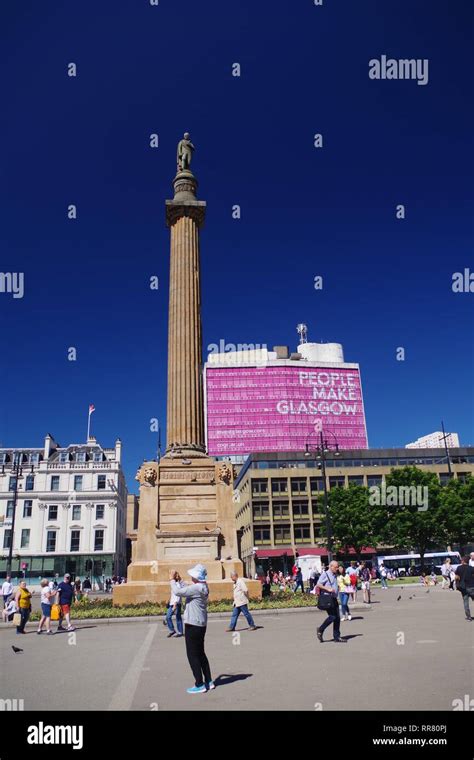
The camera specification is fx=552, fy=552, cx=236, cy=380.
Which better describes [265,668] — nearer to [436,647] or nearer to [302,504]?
[436,647]

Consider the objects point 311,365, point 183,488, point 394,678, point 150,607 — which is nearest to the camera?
point 394,678

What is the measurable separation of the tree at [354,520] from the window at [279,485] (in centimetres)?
1755

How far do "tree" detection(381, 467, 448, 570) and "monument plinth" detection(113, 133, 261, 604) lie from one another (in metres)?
35.7

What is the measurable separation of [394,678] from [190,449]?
633 inches

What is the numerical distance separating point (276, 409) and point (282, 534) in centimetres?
Answer: 3861

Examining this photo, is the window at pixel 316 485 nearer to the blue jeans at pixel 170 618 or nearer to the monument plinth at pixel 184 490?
the monument plinth at pixel 184 490

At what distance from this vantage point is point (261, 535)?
74562 millimetres

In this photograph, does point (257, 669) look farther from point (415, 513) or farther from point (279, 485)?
point (279, 485)

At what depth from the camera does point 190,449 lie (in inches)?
923

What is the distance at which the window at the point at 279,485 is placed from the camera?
76250 millimetres

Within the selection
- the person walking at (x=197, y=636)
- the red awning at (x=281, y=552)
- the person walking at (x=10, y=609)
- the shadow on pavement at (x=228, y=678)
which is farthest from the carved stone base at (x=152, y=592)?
the red awning at (x=281, y=552)

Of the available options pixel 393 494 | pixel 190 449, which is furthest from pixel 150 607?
pixel 393 494

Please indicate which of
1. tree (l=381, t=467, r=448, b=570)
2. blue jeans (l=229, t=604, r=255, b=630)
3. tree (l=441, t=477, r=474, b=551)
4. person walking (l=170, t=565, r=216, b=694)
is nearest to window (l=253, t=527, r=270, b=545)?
tree (l=381, t=467, r=448, b=570)

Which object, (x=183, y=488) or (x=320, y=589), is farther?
(x=183, y=488)
